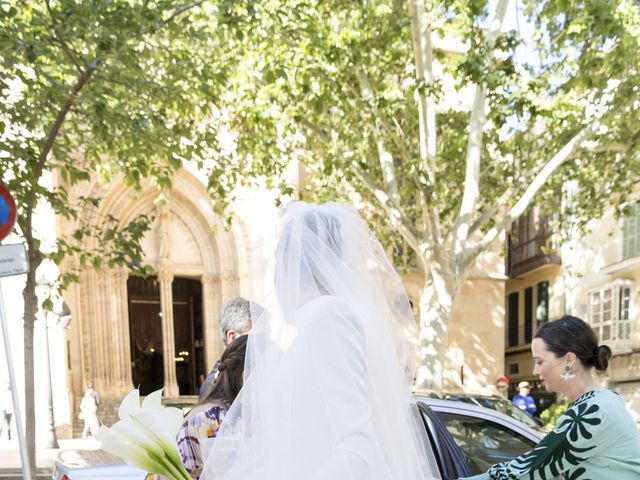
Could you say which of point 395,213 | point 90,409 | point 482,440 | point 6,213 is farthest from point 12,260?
point 90,409

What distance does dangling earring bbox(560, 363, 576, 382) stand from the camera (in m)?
2.49

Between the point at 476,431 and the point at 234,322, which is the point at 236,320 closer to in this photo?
the point at 234,322

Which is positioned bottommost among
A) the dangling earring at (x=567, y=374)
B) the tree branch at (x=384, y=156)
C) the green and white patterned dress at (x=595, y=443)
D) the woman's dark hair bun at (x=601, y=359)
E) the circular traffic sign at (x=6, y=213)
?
the green and white patterned dress at (x=595, y=443)

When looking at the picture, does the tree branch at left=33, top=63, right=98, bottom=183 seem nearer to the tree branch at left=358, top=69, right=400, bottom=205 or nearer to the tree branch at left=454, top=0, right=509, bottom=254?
the tree branch at left=358, top=69, right=400, bottom=205

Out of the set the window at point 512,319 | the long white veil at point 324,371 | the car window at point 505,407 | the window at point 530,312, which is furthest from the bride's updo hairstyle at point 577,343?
the window at point 512,319

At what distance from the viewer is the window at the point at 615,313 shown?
19109mm

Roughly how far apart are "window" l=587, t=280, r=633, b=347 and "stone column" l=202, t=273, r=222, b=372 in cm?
1247

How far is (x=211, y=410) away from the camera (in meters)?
2.43

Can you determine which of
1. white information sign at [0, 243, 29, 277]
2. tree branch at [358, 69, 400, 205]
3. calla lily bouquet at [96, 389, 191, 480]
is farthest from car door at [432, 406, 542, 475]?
tree branch at [358, 69, 400, 205]

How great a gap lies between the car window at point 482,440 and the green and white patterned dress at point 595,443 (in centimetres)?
102

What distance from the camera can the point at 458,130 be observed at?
1223cm

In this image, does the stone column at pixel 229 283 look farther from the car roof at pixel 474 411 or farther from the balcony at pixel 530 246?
the car roof at pixel 474 411

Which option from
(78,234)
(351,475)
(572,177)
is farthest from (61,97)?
(572,177)

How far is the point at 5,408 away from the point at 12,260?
10.1 metres
